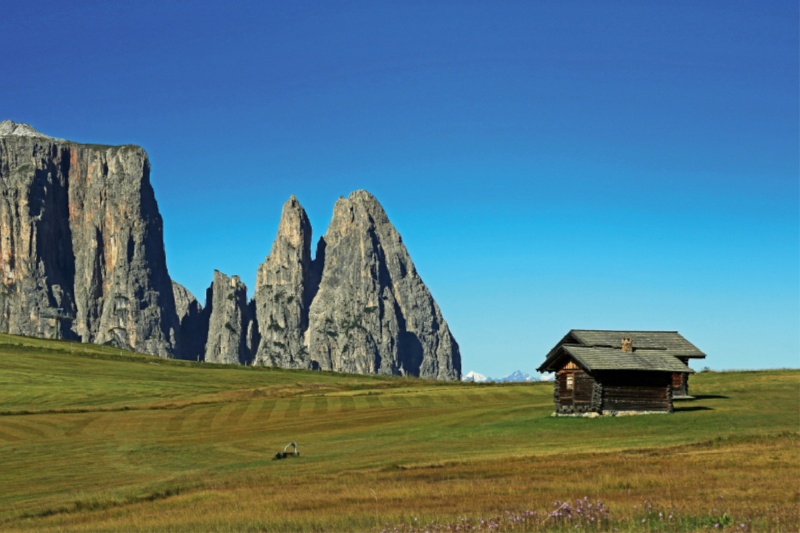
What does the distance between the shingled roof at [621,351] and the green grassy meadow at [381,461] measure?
3.75m

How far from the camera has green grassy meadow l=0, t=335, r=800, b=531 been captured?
1750 centimetres

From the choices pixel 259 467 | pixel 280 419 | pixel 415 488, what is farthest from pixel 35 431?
pixel 415 488

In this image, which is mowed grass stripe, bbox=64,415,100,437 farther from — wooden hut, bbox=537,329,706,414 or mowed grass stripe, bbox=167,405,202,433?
wooden hut, bbox=537,329,706,414

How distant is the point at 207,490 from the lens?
23.4m

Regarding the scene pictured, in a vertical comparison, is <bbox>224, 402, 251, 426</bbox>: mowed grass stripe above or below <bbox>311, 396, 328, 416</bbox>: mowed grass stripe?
below

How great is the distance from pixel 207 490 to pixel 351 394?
63630 mm

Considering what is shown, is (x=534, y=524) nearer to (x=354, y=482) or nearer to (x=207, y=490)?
(x=354, y=482)

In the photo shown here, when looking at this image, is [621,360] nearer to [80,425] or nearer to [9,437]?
[80,425]

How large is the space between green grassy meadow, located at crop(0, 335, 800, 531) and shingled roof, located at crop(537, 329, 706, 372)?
3.75m

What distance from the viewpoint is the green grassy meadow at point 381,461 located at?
17500 mm

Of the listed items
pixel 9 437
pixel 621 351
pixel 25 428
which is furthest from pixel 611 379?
pixel 25 428

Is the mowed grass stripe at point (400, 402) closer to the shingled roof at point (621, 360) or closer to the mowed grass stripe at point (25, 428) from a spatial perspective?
the shingled roof at point (621, 360)

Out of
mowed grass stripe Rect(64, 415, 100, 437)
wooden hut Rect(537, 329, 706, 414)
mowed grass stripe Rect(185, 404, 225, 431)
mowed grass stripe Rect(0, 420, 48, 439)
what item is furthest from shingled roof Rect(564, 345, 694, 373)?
mowed grass stripe Rect(0, 420, 48, 439)

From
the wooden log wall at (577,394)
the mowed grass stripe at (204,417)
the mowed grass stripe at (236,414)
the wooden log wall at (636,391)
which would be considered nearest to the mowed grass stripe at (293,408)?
the mowed grass stripe at (236,414)
